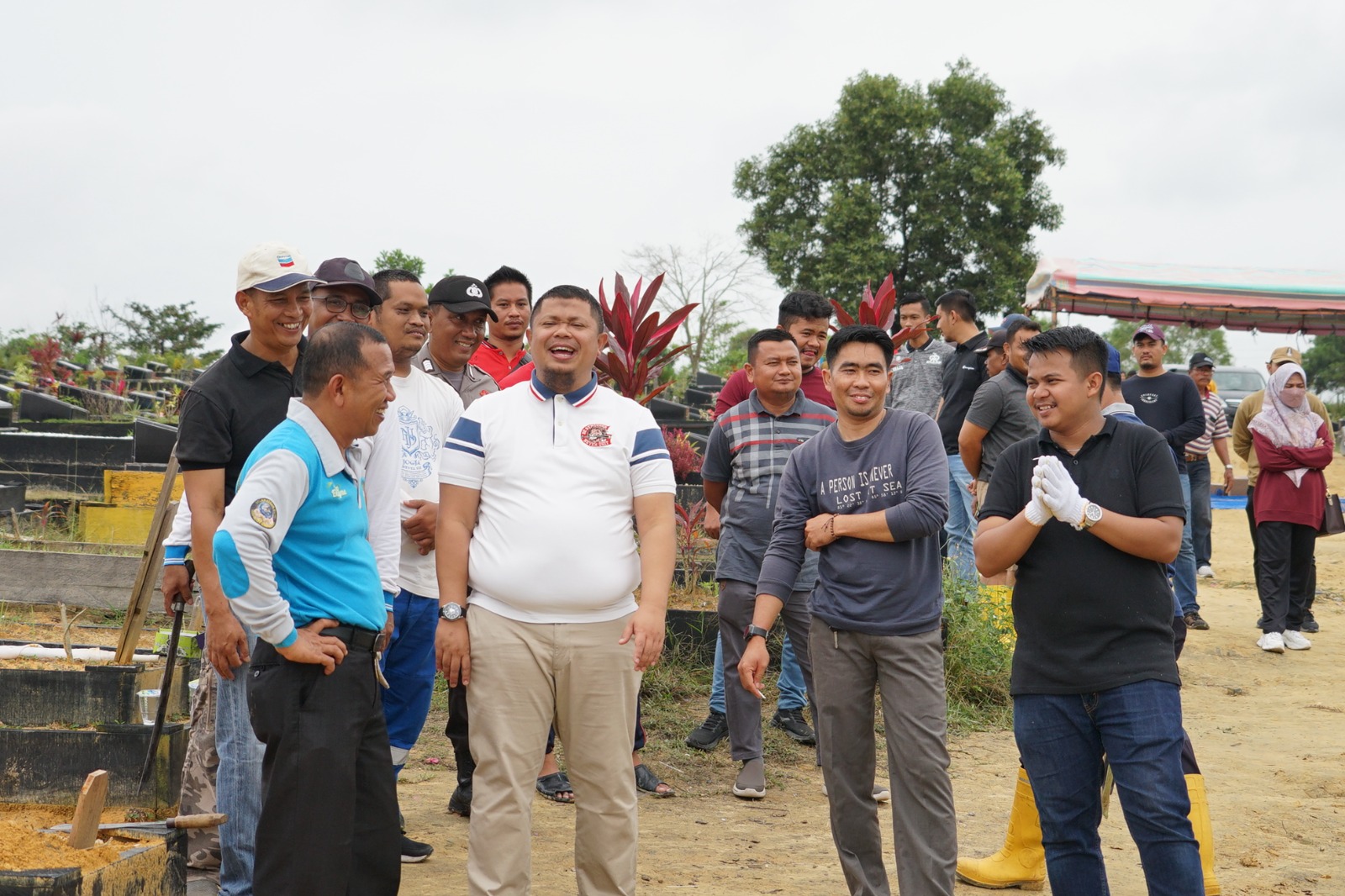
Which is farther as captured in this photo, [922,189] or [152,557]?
[922,189]

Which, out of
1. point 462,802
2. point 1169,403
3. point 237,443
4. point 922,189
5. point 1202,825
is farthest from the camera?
point 922,189

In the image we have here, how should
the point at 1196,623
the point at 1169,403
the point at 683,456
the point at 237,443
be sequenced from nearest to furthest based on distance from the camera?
1. the point at 237,443
2. the point at 1169,403
3. the point at 1196,623
4. the point at 683,456

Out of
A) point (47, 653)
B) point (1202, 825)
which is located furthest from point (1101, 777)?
point (47, 653)

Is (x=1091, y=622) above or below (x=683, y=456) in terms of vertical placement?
below

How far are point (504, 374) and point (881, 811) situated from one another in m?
2.66

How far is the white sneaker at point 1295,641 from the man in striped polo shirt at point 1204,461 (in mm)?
1050

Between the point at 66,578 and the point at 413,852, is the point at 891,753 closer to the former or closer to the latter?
the point at 413,852

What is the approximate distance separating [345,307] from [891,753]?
101 inches

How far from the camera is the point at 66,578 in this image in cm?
774

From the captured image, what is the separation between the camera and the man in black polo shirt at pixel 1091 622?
3148 millimetres

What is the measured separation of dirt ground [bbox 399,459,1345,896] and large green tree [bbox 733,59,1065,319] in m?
22.1

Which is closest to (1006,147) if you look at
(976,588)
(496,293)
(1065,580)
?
(976,588)

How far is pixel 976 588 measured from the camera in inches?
285

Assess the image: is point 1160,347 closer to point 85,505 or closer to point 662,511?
point 662,511
